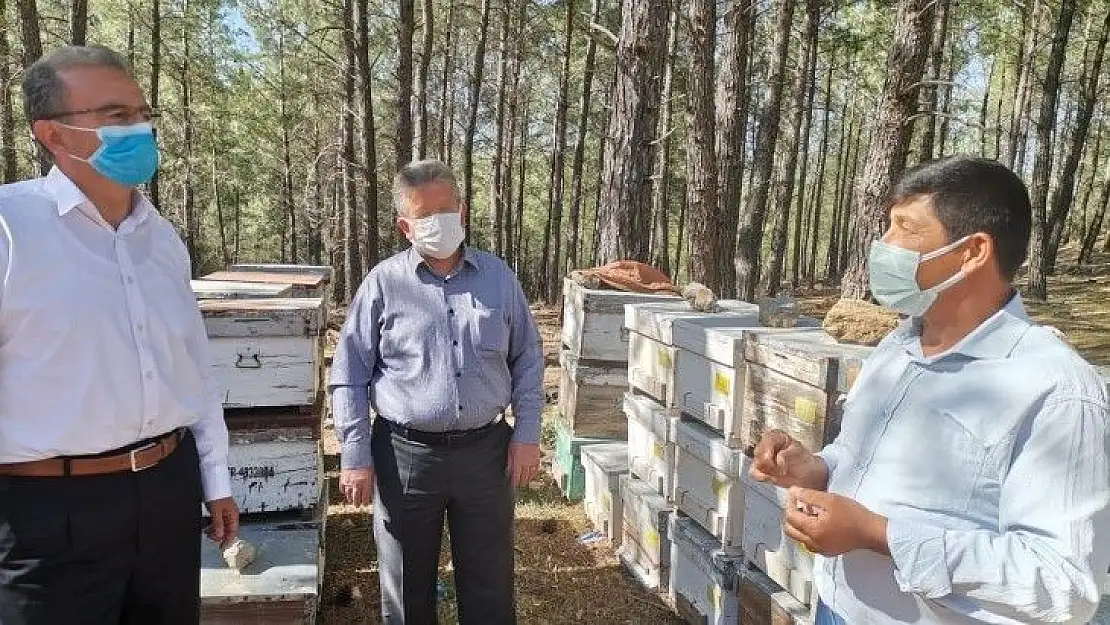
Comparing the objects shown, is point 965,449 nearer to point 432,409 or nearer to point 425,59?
point 432,409

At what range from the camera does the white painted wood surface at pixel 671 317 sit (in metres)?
4.27

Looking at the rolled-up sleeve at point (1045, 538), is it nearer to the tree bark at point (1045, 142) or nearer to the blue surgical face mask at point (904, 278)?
the blue surgical face mask at point (904, 278)

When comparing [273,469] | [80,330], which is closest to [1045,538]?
[80,330]

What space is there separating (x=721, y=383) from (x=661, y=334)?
79 cm

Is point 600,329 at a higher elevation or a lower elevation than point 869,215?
lower

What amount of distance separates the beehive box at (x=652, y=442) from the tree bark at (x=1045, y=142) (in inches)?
569

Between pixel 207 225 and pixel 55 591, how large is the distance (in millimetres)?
43761

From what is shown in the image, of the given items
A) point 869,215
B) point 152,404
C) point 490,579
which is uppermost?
point 869,215

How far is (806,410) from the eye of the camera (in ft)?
9.70

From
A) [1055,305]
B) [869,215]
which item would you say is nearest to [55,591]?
[869,215]

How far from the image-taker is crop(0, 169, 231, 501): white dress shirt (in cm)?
202

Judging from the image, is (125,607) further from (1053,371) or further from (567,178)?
(567,178)

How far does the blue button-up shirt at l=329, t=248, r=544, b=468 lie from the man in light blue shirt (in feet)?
5.28

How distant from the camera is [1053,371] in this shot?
1468 mm
